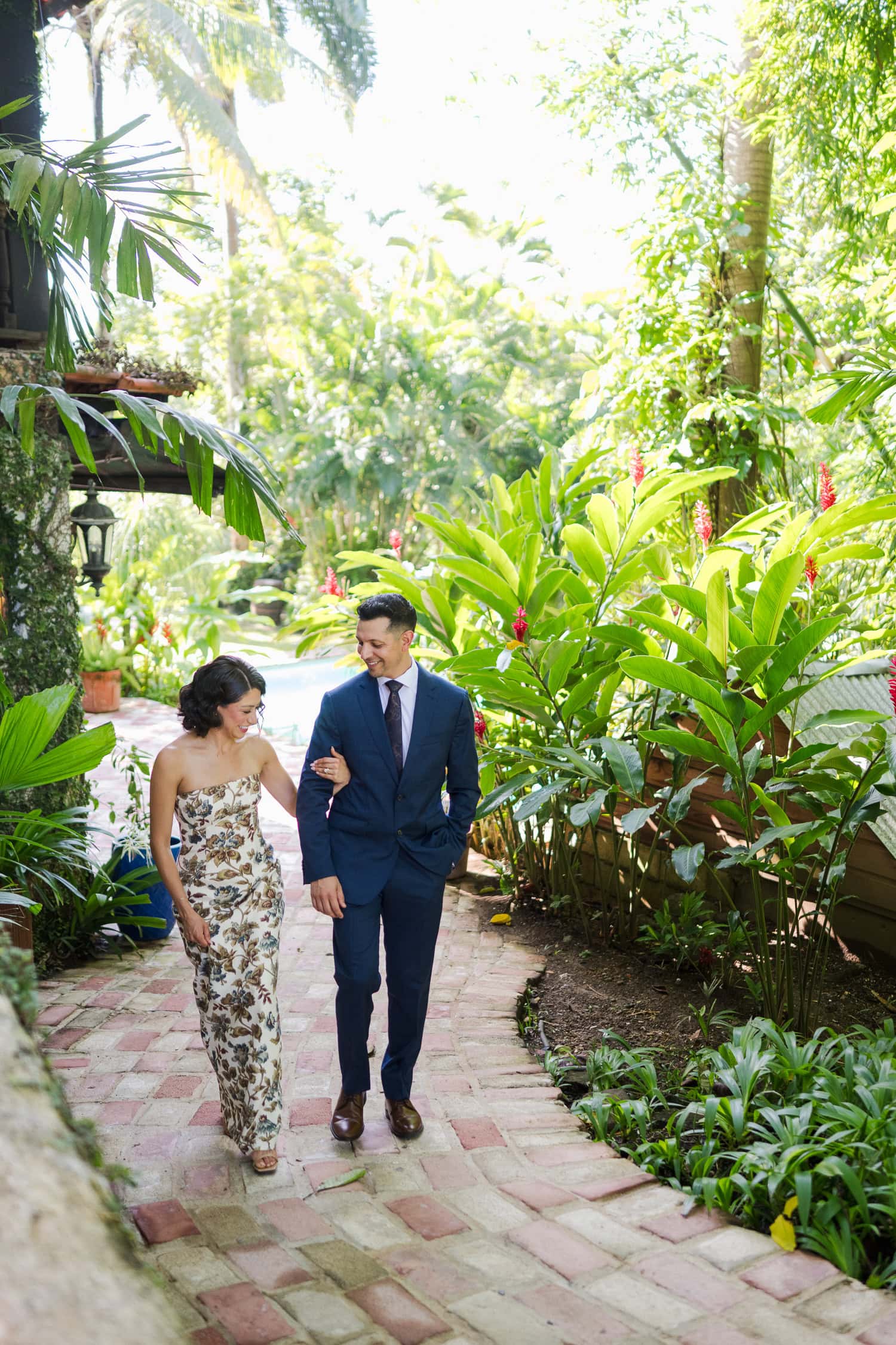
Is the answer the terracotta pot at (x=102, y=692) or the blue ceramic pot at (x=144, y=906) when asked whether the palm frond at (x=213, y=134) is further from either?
the blue ceramic pot at (x=144, y=906)

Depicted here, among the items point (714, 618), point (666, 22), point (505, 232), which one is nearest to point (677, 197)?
point (666, 22)

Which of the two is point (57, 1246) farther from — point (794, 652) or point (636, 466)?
point (636, 466)

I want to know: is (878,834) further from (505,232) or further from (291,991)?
(505,232)

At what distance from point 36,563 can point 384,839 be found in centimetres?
227

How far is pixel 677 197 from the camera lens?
18.8ft

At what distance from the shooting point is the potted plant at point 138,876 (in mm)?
4562

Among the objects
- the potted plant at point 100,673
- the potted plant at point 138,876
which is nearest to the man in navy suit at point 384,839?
the potted plant at point 138,876

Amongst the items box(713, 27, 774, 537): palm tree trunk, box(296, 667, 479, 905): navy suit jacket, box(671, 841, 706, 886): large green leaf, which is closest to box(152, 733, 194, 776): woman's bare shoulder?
box(296, 667, 479, 905): navy suit jacket

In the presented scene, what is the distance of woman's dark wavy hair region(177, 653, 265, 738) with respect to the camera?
285 centimetres

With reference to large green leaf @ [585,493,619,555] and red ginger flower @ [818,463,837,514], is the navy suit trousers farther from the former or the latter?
red ginger flower @ [818,463,837,514]

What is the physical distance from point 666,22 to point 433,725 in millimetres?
6399

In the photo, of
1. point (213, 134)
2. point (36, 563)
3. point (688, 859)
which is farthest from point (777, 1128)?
point (213, 134)

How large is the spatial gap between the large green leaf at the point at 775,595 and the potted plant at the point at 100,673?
7.85 meters

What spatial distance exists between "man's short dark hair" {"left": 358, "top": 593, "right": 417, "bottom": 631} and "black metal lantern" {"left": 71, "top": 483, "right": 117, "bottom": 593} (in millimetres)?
3067
